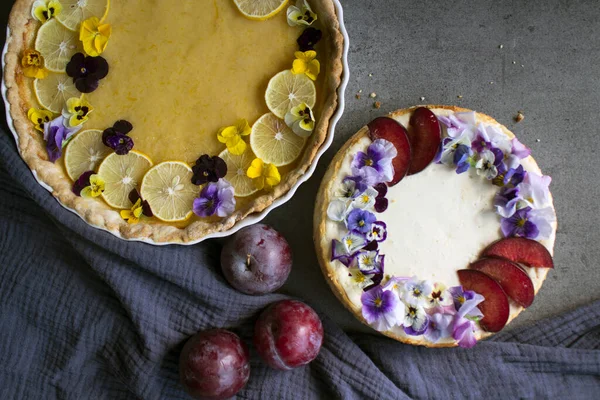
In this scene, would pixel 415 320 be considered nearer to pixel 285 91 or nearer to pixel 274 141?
pixel 274 141

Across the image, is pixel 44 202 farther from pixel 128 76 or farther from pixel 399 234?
pixel 399 234

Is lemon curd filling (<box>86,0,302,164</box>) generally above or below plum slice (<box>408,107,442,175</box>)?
above

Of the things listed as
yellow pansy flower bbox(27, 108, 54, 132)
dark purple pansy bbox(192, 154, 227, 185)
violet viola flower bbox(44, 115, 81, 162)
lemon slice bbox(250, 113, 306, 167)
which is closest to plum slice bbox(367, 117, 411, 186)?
lemon slice bbox(250, 113, 306, 167)

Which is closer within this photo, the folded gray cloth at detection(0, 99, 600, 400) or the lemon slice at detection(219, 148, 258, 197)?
the lemon slice at detection(219, 148, 258, 197)

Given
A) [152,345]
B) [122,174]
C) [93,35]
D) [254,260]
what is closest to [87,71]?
[93,35]

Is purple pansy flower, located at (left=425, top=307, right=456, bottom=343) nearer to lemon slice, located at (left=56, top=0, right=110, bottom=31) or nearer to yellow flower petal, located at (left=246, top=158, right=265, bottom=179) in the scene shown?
yellow flower petal, located at (left=246, top=158, right=265, bottom=179)

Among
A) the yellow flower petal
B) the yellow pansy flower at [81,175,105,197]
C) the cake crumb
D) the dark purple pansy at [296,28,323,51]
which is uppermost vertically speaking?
the dark purple pansy at [296,28,323,51]
